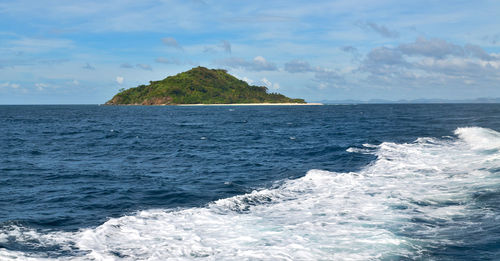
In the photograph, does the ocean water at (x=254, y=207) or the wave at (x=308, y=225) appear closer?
the wave at (x=308, y=225)

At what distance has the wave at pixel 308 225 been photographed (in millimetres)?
11539

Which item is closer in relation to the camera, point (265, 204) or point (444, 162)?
point (265, 204)

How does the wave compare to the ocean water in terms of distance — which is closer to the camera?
the wave

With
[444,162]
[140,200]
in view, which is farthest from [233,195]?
[444,162]

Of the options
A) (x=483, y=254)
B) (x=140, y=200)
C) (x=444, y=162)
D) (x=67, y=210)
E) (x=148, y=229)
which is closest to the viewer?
(x=483, y=254)

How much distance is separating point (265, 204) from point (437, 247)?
7895 mm

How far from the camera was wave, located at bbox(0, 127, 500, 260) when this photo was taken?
1154 cm

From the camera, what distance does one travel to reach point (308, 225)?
14227 mm

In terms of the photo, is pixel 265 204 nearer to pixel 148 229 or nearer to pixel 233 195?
pixel 233 195

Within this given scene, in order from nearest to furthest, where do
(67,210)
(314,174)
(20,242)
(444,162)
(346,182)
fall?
(20,242) < (67,210) < (346,182) < (314,174) < (444,162)

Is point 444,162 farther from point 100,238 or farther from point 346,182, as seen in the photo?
point 100,238

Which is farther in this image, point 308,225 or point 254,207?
point 254,207

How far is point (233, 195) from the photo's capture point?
1936 centimetres

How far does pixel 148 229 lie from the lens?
13.8 metres
